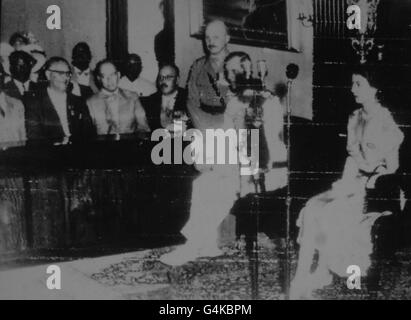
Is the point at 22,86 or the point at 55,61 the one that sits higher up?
the point at 55,61

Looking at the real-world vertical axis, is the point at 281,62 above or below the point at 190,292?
above

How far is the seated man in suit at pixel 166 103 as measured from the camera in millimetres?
2723

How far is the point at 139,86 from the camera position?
8.96 ft

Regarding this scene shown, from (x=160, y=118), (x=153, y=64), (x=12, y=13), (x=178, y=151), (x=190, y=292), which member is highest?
(x=12, y=13)

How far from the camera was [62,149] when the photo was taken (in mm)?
2748

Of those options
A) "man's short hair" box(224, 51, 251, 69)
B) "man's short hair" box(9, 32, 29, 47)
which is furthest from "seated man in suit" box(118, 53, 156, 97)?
"man's short hair" box(9, 32, 29, 47)

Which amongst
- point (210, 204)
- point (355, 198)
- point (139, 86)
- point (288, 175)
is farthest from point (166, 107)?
point (355, 198)

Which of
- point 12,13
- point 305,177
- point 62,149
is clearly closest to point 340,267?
point 305,177

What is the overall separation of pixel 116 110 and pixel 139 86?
18 centimetres

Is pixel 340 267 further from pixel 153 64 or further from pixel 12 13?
pixel 12 13

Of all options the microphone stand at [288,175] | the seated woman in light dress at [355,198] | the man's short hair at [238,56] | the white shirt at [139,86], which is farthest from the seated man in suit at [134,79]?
the seated woman in light dress at [355,198]

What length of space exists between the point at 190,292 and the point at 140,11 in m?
1.51

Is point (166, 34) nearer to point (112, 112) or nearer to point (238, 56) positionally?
point (238, 56)

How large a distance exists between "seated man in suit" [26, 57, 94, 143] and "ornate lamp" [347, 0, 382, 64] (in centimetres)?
148
